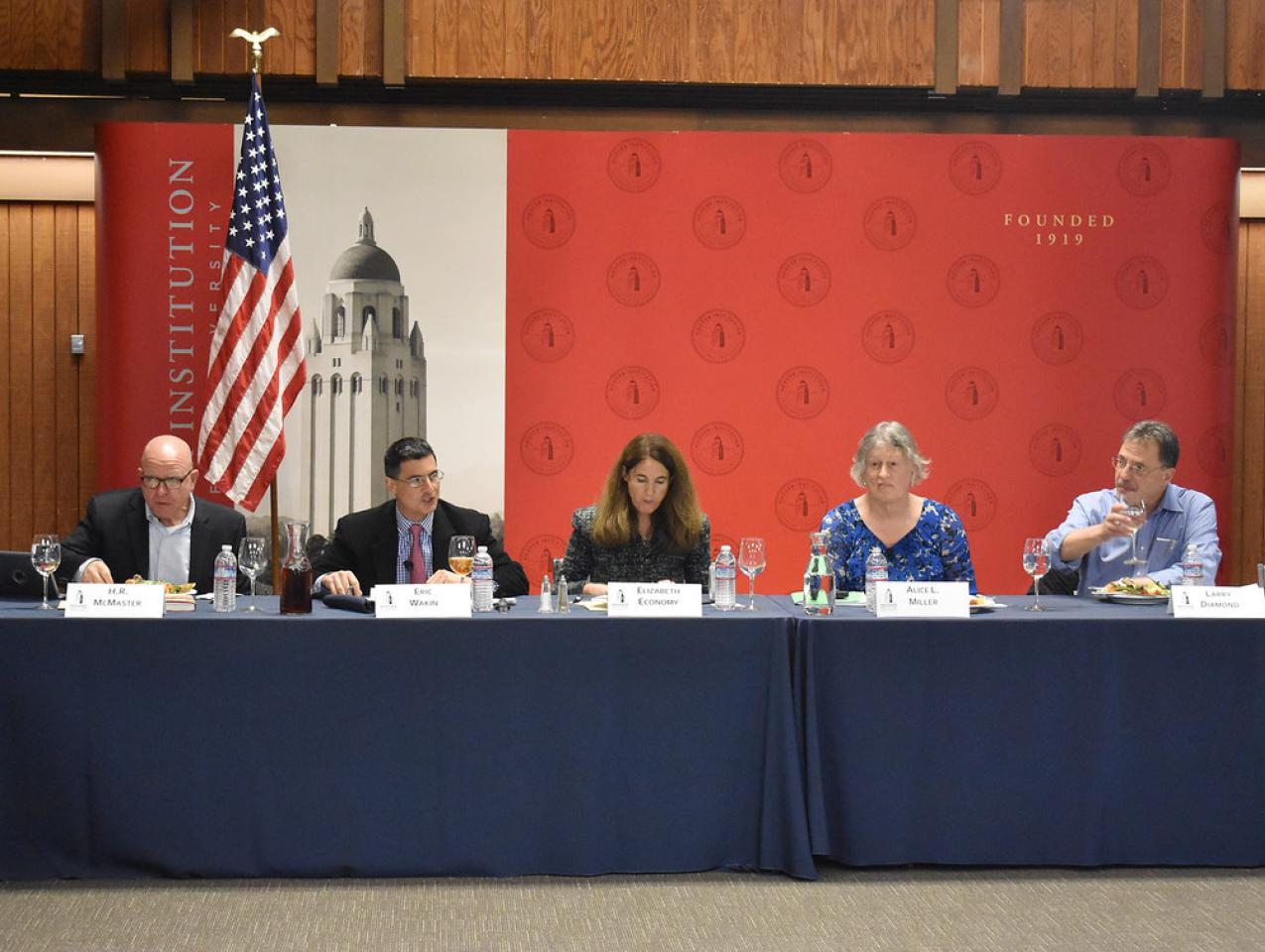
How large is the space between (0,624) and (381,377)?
2409mm

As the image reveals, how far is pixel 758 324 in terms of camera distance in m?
5.59

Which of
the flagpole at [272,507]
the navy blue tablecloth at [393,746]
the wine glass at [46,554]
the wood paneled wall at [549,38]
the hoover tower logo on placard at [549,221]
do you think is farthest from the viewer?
Result: the wood paneled wall at [549,38]

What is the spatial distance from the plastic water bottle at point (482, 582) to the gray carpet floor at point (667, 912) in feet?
2.27

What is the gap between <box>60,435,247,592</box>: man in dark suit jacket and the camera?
3945 millimetres

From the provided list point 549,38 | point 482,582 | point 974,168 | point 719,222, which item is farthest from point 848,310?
point 482,582

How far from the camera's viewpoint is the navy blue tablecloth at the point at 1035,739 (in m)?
3.28

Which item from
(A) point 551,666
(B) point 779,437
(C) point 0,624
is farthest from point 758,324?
(C) point 0,624

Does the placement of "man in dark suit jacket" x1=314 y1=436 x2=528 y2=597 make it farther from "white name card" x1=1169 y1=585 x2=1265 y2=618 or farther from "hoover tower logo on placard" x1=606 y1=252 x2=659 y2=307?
"white name card" x1=1169 y1=585 x2=1265 y2=618

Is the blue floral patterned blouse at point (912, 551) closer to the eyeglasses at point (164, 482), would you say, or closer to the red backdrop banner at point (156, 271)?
the eyeglasses at point (164, 482)

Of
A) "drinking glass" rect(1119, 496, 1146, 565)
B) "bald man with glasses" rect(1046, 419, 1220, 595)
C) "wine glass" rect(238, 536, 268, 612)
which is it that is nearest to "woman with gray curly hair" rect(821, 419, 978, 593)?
"bald man with glasses" rect(1046, 419, 1220, 595)

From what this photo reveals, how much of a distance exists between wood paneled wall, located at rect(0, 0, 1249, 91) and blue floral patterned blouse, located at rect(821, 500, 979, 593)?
2.56m

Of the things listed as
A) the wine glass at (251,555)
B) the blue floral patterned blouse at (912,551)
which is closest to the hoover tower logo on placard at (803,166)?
the blue floral patterned blouse at (912,551)

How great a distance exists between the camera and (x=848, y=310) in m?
5.60

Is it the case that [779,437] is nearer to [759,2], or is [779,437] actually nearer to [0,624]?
[759,2]
